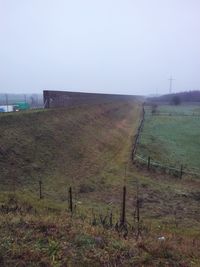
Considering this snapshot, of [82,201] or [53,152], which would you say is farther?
[53,152]

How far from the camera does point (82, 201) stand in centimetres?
1396

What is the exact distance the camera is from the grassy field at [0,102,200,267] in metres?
6.36

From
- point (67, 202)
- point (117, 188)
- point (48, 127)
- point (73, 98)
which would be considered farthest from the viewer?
point (73, 98)

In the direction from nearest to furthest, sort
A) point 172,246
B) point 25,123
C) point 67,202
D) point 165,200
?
1. point 172,246
2. point 67,202
3. point 165,200
4. point 25,123

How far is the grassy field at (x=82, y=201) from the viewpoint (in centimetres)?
636

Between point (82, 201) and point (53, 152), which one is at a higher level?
point (53, 152)

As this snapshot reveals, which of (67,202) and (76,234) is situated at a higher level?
(76,234)

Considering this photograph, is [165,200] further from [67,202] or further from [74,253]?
[74,253]

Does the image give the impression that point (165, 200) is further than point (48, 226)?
Yes

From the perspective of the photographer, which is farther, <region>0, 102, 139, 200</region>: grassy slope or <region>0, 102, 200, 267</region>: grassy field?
<region>0, 102, 139, 200</region>: grassy slope

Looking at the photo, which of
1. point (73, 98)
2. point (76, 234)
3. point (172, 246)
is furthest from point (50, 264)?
point (73, 98)

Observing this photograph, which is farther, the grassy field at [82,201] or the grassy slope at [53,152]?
the grassy slope at [53,152]

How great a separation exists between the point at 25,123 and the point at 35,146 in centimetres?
463

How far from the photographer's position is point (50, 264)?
5734 millimetres
